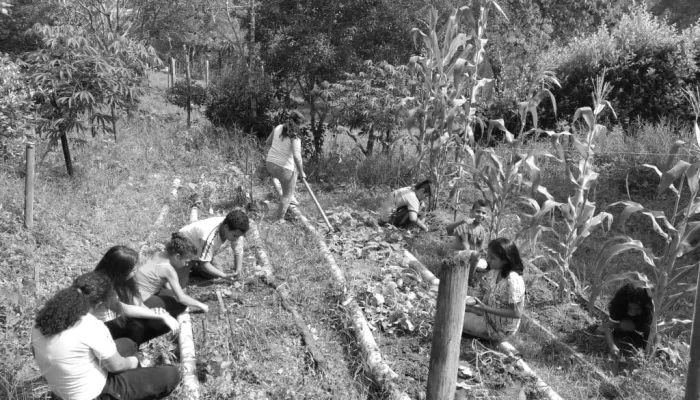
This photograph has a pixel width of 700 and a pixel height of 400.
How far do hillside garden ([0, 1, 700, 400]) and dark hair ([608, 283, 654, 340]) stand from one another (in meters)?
0.11

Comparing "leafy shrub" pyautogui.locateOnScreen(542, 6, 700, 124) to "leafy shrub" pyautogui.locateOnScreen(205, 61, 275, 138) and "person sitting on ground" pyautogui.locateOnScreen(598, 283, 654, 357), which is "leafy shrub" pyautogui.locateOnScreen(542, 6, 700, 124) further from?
"person sitting on ground" pyautogui.locateOnScreen(598, 283, 654, 357)

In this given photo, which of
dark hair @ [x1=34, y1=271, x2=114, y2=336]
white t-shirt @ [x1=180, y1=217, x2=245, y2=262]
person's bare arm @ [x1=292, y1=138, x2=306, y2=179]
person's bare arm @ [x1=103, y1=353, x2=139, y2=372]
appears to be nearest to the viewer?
dark hair @ [x1=34, y1=271, x2=114, y2=336]

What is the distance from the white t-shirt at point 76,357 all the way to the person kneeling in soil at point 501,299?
258cm

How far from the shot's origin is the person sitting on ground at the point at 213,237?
15.0 feet

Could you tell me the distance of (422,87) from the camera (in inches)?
297

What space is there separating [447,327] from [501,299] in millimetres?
1517

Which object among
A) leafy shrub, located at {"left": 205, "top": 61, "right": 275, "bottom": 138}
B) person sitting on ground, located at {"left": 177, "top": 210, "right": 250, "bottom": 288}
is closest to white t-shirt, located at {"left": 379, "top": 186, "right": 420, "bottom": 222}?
person sitting on ground, located at {"left": 177, "top": 210, "right": 250, "bottom": 288}

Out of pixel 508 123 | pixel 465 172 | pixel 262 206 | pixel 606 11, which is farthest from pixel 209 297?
pixel 606 11

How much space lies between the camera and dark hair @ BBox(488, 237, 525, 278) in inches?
161

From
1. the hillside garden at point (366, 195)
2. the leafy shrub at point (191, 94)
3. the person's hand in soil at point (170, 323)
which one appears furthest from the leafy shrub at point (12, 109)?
the leafy shrub at point (191, 94)

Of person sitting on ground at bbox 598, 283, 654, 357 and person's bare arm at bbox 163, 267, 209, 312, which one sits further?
person sitting on ground at bbox 598, 283, 654, 357

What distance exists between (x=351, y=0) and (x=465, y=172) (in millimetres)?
4463

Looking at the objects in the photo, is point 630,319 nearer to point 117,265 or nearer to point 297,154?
point 117,265

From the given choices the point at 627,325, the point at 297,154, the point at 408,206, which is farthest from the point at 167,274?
the point at 627,325
